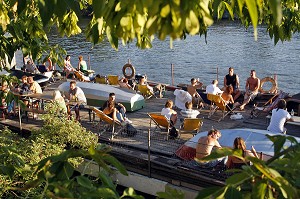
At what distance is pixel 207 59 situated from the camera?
114 ft

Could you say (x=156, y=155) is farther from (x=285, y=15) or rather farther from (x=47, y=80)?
(x=47, y=80)

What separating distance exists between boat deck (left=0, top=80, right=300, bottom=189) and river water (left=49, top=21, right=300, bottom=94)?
15.6 meters

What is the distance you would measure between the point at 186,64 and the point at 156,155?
78.4 ft

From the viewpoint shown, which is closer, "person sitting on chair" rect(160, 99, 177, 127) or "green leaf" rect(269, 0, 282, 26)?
"green leaf" rect(269, 0, 282, 26)

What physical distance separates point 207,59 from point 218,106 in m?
22.7

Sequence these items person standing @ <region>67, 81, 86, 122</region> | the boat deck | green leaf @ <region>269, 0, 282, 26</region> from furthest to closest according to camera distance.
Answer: person standing @ <region>67, 81, 86, 122</region>, the boat deck, green leaf @ <region>269, 0, 282, 26</region>

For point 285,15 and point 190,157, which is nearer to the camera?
point 285,15

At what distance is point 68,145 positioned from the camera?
10.4 meters

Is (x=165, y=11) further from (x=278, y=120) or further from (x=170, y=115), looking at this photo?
(x=170, y=115)

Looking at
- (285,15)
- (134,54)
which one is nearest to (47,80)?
(285,15)

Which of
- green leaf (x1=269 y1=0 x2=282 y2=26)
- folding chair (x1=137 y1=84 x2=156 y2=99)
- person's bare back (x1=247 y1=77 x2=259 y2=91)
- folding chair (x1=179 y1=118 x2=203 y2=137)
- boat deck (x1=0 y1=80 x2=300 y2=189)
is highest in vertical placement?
green leaf (x1=269 y1=0 x2=282 y2=26)

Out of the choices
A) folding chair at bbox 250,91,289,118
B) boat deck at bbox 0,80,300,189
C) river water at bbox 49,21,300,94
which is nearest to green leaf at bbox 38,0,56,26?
boat deck at bbox 0,80,300,189

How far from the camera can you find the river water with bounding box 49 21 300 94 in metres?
30.3

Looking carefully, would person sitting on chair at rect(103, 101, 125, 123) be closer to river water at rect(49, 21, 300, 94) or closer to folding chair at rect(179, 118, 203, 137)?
folding chair at rect(179, 118, 203, 137)
